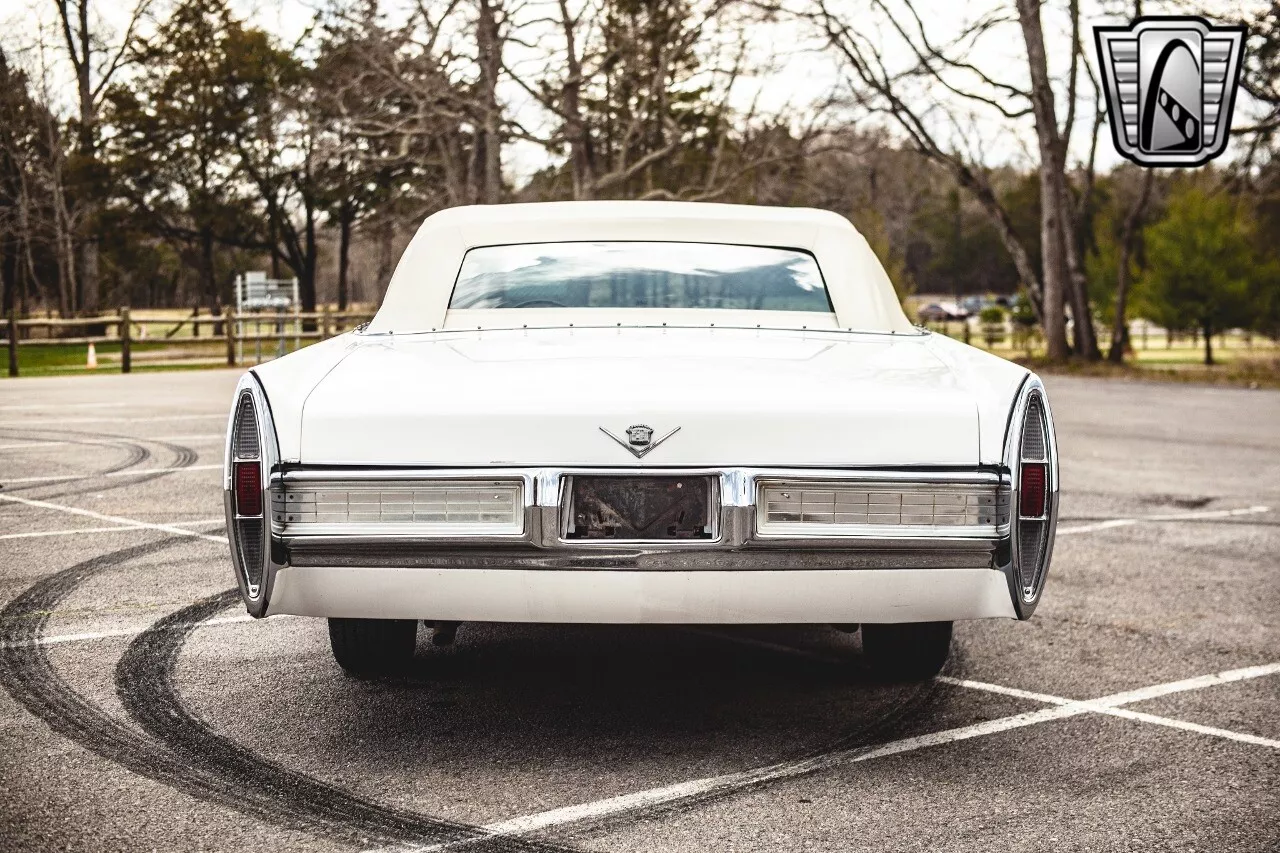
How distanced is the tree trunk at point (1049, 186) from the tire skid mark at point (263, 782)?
24.7 metres

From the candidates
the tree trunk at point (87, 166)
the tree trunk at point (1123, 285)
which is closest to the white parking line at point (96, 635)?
the tree trunk at point (1123, 285)

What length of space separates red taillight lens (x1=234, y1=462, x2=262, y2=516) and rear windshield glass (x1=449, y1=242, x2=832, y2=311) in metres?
1.21

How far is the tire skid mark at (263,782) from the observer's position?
10.0 feet

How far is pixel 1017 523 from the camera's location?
11.1ft

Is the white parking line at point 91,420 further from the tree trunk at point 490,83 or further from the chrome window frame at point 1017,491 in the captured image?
the chrome window frame at point 1017,491

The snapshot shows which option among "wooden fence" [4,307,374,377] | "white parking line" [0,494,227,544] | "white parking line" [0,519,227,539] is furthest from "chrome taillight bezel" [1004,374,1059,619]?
"wooden fence" [4,307,374,377]

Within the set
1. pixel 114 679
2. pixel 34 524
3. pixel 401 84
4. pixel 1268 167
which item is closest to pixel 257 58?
pixel 401 84

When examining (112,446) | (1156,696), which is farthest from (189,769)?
(112,446)

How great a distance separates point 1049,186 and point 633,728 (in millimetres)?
25060

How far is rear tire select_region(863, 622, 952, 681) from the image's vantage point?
→ 4238 mm

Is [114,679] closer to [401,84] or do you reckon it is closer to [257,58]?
[401,84]

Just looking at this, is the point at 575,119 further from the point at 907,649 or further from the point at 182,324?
A: the point at 907,649

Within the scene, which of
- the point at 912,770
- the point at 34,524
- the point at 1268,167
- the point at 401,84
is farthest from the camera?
the point at 1268,167

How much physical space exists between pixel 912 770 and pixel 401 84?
→ 2202cm
